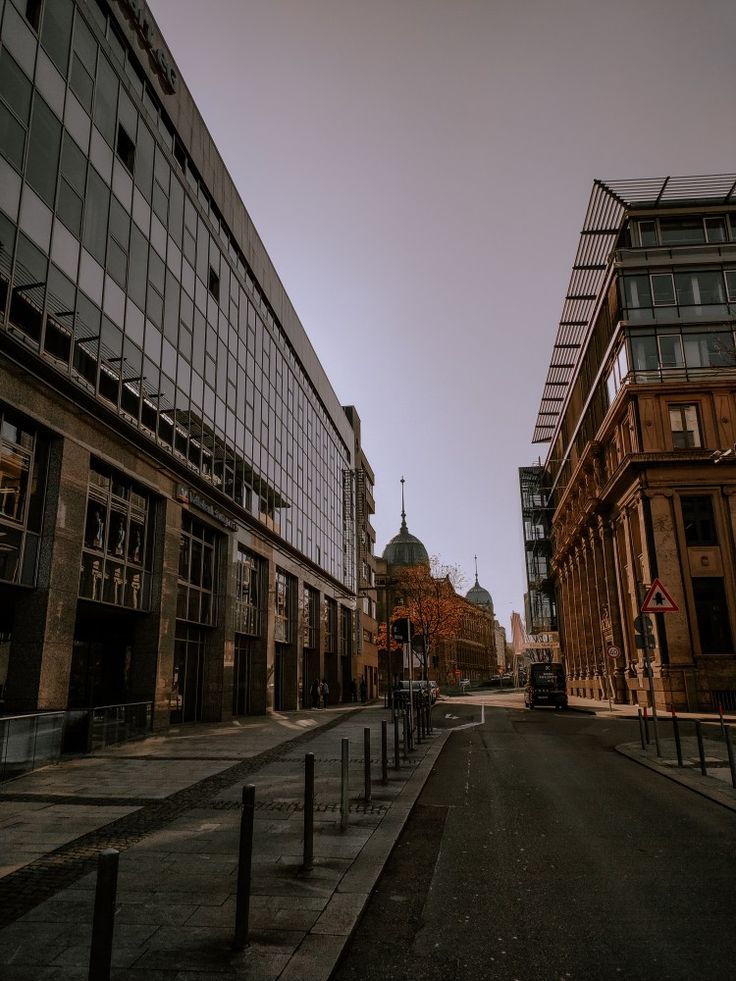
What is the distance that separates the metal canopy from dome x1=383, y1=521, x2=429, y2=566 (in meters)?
69.3

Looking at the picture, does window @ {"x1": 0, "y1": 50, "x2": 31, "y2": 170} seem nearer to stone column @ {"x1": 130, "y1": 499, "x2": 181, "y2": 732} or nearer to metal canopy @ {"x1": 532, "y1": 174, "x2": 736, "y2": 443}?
stone column @ {"x1": 130, "y1": 499, "x2": 181, "y2": 732}

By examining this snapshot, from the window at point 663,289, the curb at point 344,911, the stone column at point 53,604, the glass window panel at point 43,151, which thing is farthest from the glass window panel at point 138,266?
the window at point 663,289

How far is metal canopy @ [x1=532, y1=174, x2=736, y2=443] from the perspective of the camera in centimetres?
3628

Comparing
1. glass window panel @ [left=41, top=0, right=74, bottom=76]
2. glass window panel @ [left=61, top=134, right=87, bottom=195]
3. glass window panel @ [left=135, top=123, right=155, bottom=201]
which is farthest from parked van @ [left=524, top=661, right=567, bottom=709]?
glass window panel @ [left=41, top=0, right=74, bottom=76]

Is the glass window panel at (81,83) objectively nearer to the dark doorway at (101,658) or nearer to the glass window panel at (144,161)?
the glass window panel at (144,161)

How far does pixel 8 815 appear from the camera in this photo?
28.6 ft

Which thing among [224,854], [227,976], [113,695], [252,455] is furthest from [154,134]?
[227,976]

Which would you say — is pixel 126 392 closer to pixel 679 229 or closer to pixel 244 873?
pixel 244 873

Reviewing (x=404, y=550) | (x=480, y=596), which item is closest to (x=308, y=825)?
(x=404, y=550)

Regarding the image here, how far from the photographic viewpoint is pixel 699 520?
34844 millimetres

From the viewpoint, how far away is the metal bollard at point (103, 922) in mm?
2756

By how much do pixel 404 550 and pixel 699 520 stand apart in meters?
81.7

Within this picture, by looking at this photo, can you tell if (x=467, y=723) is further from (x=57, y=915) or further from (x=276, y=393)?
(x=57, y=915)

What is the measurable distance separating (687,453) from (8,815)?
3432cm
